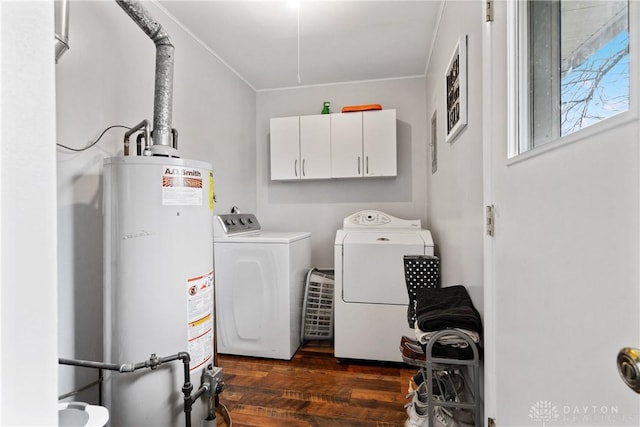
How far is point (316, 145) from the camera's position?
3.10m

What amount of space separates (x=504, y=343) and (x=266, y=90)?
10.9ft

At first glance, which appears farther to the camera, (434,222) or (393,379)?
(434,222)

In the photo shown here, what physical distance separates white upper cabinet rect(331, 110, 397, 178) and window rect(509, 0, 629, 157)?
2.02 m

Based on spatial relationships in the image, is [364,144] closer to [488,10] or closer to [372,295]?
[372,295]

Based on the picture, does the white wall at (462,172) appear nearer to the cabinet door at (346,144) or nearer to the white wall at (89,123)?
the cabinet door at (346,144)

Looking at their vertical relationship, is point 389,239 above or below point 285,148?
below

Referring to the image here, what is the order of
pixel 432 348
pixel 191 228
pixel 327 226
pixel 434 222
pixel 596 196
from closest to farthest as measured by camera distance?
pixel 596 196 < pixel 432 348 < pixel 191 228 < pixel 434 222 < pixel 327 226

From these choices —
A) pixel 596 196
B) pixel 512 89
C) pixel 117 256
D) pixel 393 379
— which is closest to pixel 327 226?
pixel 393 379

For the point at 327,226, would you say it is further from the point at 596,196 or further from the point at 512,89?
the point at 596,196

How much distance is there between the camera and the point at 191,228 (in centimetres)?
139

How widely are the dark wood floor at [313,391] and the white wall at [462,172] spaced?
2.61 feet

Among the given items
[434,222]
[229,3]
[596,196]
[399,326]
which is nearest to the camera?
[596,196]

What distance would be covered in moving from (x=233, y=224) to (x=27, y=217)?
91.2 inches

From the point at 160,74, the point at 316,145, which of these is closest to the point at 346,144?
the point at 316,145
